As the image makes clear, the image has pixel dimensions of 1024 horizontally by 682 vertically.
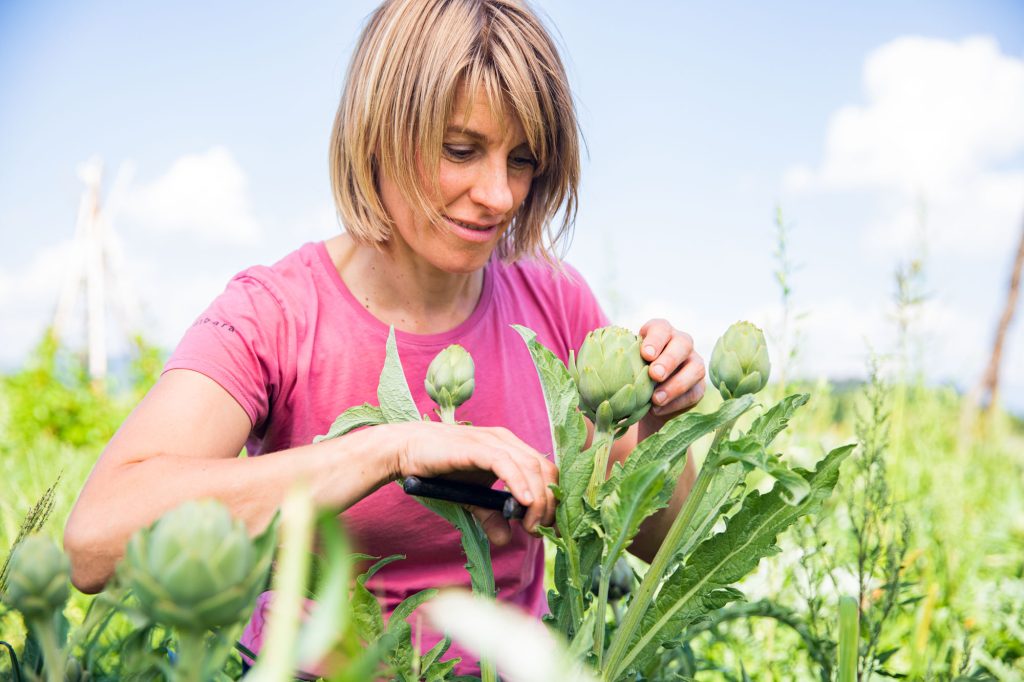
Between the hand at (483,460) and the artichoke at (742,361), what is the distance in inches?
6.0

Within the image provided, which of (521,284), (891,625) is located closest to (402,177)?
(521,284)

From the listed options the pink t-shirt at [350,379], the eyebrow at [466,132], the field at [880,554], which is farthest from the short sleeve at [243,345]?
the eyebrow at [466,132]

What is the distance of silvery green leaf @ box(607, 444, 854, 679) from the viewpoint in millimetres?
654

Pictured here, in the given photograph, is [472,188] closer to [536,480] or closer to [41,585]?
[536,480]

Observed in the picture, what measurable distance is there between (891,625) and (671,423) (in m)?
1.27

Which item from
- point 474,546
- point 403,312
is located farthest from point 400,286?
point 474,546

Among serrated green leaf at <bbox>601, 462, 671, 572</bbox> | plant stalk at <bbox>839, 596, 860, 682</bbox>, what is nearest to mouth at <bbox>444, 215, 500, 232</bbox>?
serrated green leaf at <bbox>601, 462, 671, 572</bbox>

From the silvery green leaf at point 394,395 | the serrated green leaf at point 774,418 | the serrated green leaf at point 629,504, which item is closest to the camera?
the serrated green leaf at point 629,504

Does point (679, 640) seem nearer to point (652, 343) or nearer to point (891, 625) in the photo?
point (652, 343)

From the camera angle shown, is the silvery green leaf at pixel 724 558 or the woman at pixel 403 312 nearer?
the silvery green leaf at pixel 724 558

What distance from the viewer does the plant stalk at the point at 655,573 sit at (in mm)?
615

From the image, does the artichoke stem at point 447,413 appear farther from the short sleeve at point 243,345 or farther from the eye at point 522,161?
the eye at point 522,161

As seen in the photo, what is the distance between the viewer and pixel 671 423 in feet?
1.91

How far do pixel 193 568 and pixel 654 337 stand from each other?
1.79ft
